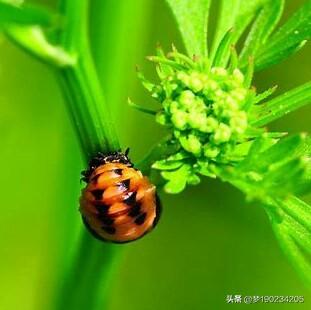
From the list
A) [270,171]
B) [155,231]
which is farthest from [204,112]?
[155,231]

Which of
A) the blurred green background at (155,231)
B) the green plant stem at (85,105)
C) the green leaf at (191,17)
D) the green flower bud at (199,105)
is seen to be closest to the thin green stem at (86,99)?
the green plant stem at (85,105)

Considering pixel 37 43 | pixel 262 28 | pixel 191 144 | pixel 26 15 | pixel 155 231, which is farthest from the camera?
pixel 155 231

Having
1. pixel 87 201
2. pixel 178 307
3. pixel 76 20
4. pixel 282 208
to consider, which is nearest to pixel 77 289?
pixel 87 201

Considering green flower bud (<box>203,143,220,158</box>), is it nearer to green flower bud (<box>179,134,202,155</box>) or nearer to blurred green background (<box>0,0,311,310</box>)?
green flower bud (<box>179,134,202,155</box>)

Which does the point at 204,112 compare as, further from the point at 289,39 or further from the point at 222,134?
the point at 289,39

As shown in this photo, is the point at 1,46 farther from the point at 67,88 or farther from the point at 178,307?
the point at 67,88

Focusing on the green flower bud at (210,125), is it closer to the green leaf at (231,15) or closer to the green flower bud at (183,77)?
the green flower bud at (183,77)
